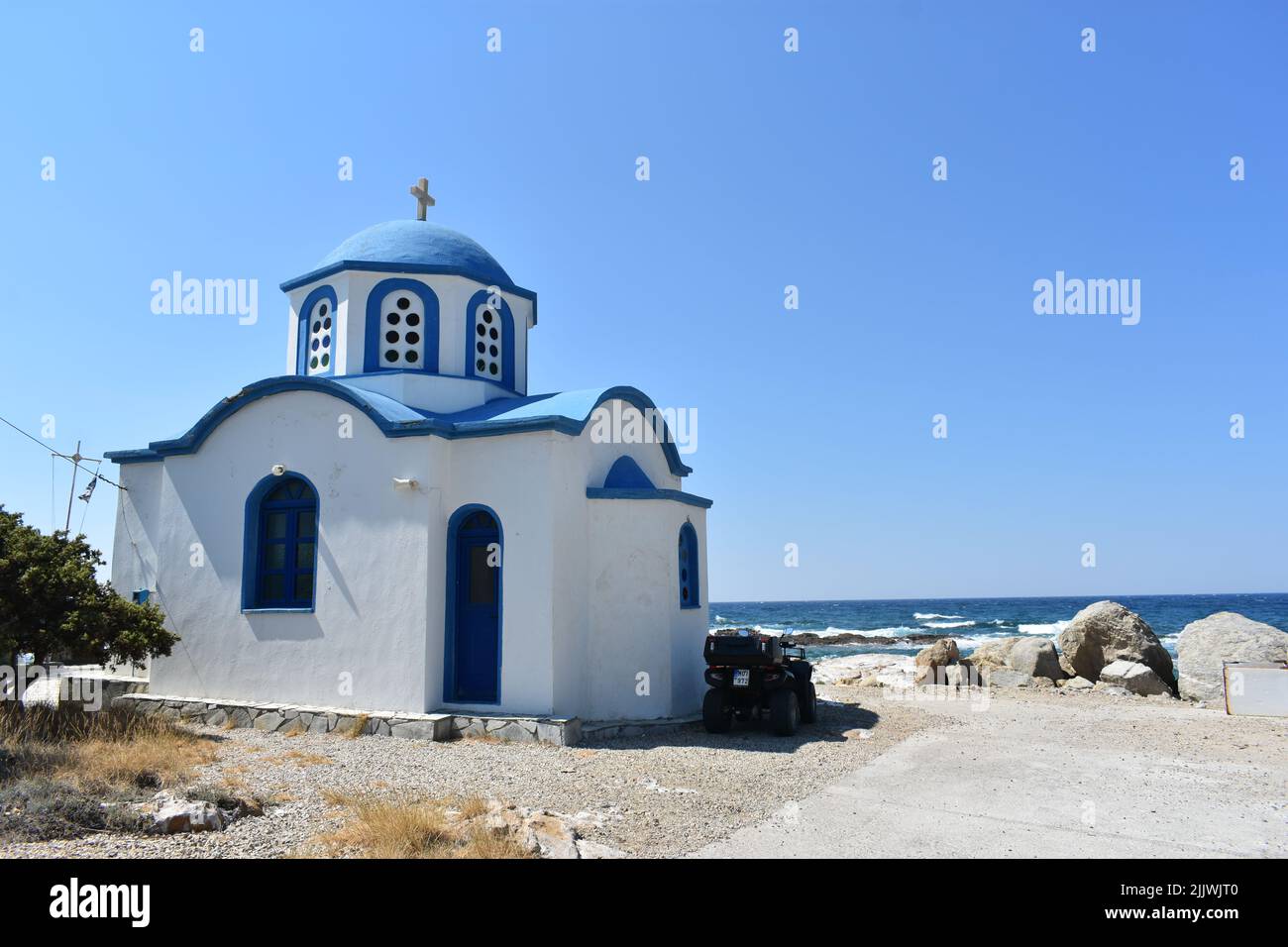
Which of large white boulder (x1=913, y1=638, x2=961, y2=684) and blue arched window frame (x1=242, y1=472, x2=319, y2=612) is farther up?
blue arched window frame (x1=242, y1=472, x2=319, y2=612)

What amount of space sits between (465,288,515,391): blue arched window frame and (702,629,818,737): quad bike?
229 inches

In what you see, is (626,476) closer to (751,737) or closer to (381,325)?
(751,737)

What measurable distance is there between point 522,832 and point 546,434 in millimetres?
5963

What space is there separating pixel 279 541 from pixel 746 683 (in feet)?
23.1

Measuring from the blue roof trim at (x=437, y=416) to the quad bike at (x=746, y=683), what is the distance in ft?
11.6

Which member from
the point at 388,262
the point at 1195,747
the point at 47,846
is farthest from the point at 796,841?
the point at 388,262

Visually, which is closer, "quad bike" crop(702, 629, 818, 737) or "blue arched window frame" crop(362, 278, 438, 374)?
"quad bike" crop(702, 629, 818, 737)

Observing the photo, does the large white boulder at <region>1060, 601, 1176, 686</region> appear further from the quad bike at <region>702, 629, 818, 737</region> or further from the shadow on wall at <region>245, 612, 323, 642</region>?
the shadow on wall at <region>245, 612, 323, 642</region>

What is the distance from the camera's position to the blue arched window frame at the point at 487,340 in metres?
13.5

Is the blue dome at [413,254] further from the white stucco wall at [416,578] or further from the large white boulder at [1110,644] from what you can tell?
the large white boulder at [1110,644]

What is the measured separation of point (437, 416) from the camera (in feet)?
41.1

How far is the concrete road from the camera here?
593cm

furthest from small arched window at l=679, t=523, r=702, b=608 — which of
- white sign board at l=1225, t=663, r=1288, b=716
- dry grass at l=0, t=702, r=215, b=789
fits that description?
white sign board at l=1225, t=663, r=1288, b=716

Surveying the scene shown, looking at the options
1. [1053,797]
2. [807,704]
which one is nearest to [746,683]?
[807,704]
